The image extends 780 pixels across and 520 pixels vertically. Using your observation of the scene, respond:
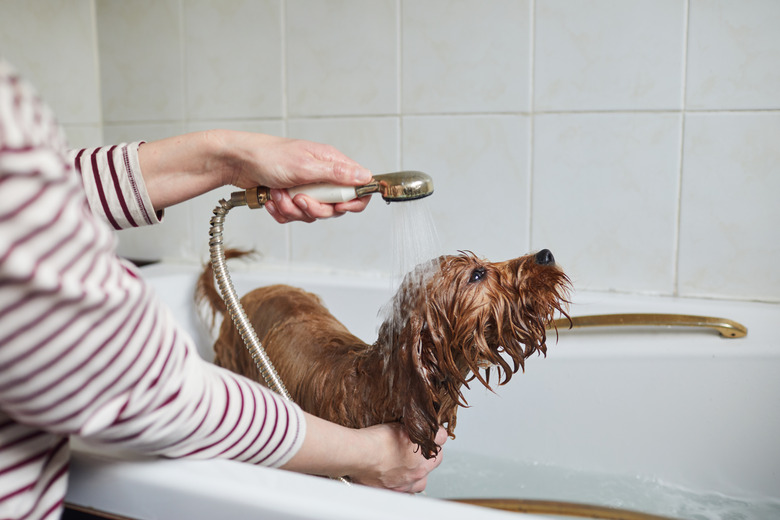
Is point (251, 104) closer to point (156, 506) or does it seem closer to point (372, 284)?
point (372, 284)

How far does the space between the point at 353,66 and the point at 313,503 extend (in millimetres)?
1525

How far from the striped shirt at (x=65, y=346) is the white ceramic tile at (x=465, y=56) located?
132cm

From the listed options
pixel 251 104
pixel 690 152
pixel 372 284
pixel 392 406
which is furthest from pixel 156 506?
pixel 251 104

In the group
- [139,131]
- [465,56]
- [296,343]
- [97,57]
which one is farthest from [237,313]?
[97,57]

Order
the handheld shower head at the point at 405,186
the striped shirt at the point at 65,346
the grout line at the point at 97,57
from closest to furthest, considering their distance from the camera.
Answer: the striped shirt at the point at 65,346 < the handheld shower head at the point at 405,186 < the grout line at the point at 97,57

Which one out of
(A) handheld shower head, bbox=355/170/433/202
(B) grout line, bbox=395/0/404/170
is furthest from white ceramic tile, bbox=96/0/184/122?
(A) handheld shower head, bbox=355/170/433/202

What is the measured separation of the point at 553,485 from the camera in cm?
153

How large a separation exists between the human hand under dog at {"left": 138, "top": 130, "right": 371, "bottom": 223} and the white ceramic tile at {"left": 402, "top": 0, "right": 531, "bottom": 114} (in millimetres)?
845

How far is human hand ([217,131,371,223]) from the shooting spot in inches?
40.0

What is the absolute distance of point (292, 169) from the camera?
1045mm

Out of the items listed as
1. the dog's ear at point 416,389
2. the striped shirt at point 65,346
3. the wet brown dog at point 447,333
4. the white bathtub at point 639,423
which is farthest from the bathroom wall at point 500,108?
the striped shirt at point 65,346

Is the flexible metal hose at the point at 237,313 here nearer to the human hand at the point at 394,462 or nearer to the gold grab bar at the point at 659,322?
the human hand at the point at 394,462

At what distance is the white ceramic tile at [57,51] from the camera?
208 cm

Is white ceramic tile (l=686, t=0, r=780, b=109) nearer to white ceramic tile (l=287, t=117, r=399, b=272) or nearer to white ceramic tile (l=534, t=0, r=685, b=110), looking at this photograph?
white ceramic tile (l=534, t=0, r=685, b=110)
